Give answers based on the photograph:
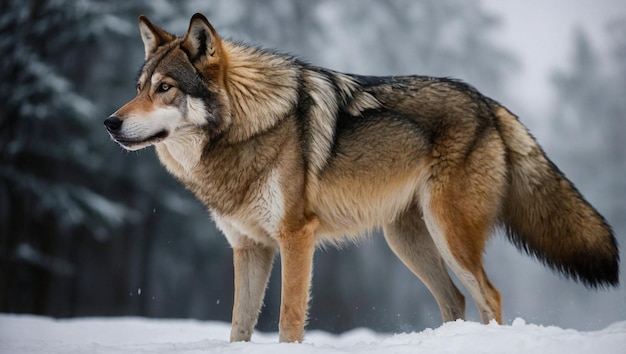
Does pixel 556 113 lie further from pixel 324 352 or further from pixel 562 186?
pixel 324 352

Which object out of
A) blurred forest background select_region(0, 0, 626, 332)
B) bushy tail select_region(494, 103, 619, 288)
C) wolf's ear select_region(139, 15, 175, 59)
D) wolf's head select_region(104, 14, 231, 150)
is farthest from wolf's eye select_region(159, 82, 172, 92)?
blurred forest background select_region(0, 0, 626, 332)

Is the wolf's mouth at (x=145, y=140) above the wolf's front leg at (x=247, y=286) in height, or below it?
above

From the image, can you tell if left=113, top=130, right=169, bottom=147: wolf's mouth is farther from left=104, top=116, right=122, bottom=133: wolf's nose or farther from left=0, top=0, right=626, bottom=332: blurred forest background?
left=0, top=0, right=626, bottom=332: blurred forest background

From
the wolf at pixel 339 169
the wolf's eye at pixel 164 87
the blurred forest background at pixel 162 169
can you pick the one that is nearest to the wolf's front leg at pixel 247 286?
the wolf at pixel 339 169

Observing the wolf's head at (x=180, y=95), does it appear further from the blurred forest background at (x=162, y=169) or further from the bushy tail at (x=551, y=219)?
the blurred forest background at (x=162, y=169)

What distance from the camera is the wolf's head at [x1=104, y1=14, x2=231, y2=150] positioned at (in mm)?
3871

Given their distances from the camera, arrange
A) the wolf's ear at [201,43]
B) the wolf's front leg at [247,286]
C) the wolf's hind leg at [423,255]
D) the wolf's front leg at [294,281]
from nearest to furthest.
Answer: the wolf's front leg at [294,281]
the wolf's ear at [201,43]
the wolf's front leg at [247,286]
the wolf's hind leg at [423,255]

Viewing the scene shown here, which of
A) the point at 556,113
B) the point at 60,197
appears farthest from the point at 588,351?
the point at 556,113

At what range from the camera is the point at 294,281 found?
4.00 metres

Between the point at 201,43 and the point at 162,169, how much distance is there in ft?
32.3

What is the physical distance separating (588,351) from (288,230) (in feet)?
5.91

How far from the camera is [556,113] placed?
18703 millimetres

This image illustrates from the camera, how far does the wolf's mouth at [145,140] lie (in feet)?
12.6

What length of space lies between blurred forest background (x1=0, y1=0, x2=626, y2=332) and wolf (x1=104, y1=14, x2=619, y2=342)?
411cm
